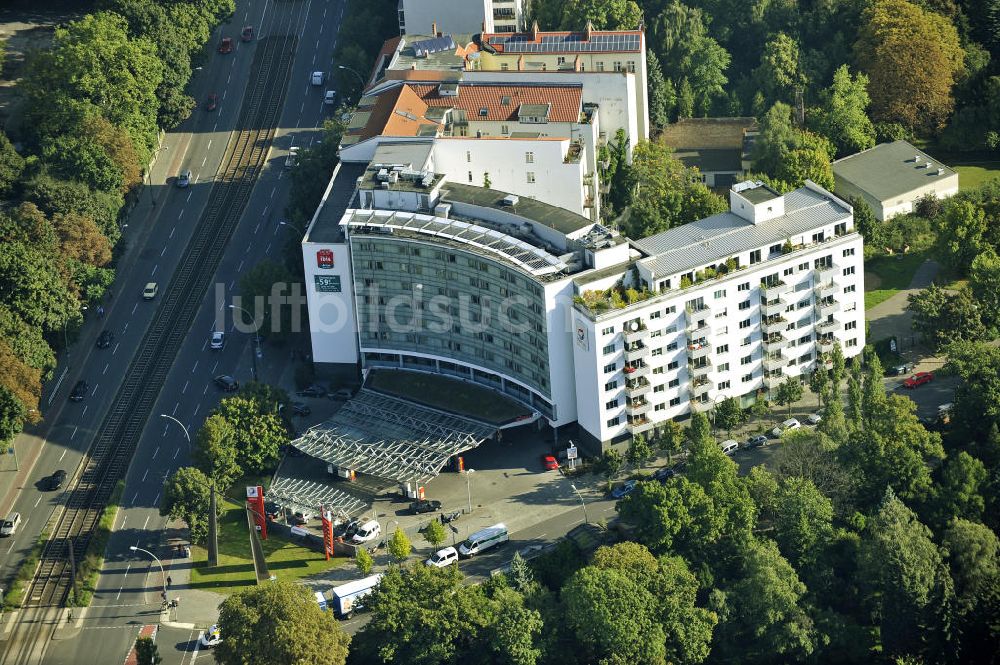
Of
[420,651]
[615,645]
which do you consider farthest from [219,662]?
[615,645]

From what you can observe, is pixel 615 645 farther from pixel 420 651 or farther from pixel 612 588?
pixel 420 651

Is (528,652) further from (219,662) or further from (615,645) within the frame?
(219,662)

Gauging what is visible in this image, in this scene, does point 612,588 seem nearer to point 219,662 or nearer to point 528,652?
point 528,652

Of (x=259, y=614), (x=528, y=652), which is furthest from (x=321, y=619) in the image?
(x=528, y=652)
